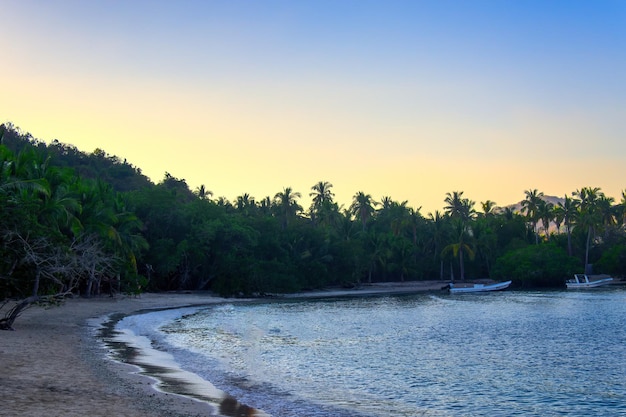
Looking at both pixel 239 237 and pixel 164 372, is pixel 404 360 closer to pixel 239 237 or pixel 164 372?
pixel 164 372

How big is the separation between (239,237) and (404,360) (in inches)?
2057

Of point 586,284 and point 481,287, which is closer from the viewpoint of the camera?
point 481,287

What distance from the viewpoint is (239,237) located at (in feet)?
245

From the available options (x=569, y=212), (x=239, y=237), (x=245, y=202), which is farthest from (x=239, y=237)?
(x=569, y=212)

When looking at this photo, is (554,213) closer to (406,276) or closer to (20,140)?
(406,276)

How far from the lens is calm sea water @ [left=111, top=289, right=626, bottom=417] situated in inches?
635

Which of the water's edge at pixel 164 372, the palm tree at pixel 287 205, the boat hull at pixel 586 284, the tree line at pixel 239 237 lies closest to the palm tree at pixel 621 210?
the tree line at pixel 239 237

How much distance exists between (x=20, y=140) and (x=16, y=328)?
9314 centimetres

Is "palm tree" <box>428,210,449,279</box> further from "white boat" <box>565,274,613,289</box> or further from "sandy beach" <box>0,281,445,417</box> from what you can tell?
"sandy beach" <box>0,281,445,417</box>

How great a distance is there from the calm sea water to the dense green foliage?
7.98 meters

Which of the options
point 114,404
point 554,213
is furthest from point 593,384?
point 554,213

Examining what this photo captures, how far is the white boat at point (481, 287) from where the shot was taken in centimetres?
9081

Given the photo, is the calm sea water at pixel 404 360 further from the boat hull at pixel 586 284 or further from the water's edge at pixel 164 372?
the boat hull at pixel 586 284

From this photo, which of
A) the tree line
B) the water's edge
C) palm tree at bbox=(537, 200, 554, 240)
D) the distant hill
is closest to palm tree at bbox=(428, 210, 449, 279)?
the tree line
